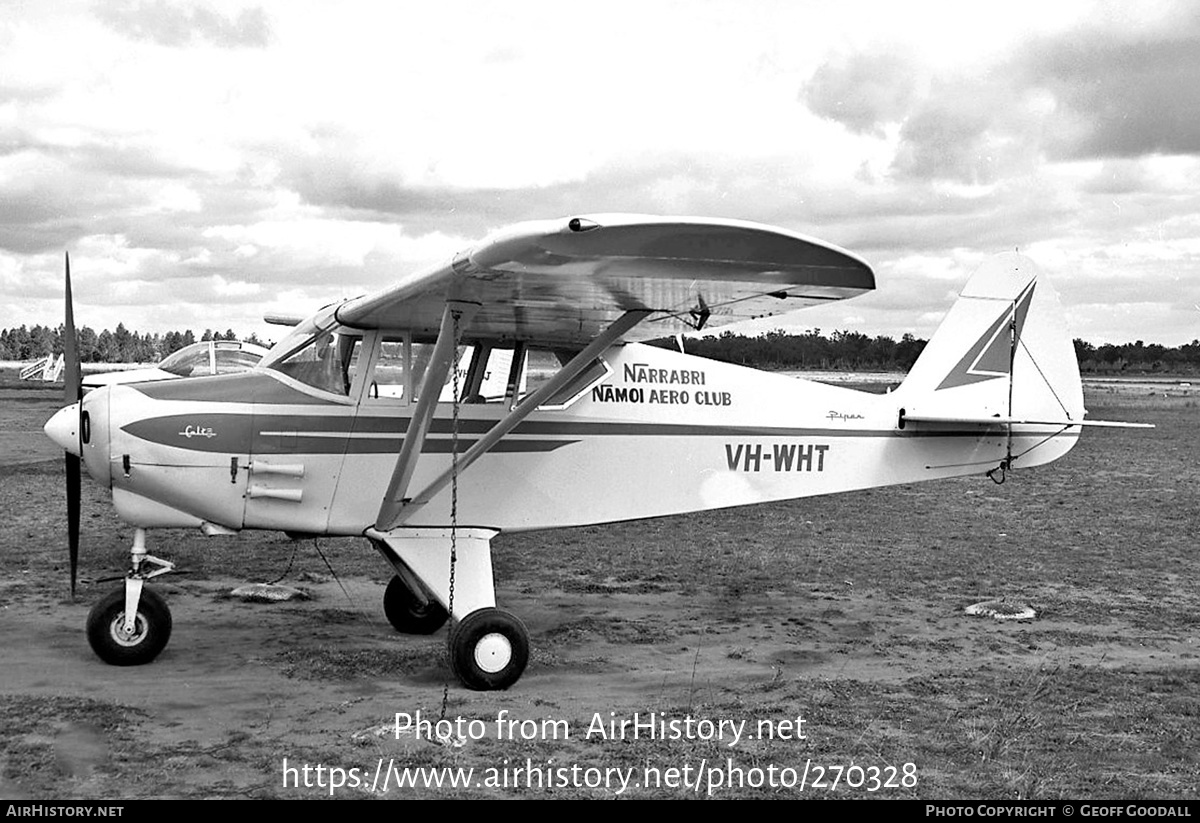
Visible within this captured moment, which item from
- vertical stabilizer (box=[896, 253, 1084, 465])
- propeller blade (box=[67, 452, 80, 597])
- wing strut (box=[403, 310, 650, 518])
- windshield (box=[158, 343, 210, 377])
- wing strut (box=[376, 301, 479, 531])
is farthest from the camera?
windshield (box=[158, 343, 210, 377])

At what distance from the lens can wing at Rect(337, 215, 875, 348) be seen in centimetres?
505

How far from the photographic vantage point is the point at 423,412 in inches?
268

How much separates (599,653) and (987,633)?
3249 mm

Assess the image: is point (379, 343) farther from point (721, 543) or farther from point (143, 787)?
point (721, 543)

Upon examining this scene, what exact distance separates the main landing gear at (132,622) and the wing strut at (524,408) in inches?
70.9

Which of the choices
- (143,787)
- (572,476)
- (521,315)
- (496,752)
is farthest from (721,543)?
(143,787)

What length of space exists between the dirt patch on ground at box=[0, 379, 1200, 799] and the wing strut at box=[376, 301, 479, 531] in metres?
1.09

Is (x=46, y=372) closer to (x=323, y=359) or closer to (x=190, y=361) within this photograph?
(x=190, y=361)

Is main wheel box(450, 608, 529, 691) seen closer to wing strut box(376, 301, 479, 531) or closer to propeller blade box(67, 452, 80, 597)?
wing strut box(376, 301, 479, 531)

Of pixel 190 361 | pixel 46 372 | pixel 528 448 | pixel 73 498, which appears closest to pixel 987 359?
pixel 528 448

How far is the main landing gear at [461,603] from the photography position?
664 cm

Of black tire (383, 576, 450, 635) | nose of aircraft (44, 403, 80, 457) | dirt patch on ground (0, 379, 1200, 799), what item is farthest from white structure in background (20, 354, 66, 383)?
nose of aircraft (44, 403, 80, 457)

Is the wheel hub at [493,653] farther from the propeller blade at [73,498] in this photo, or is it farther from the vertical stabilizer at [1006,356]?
the vertical stabilizer at [1006,356]

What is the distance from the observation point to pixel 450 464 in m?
7.54
